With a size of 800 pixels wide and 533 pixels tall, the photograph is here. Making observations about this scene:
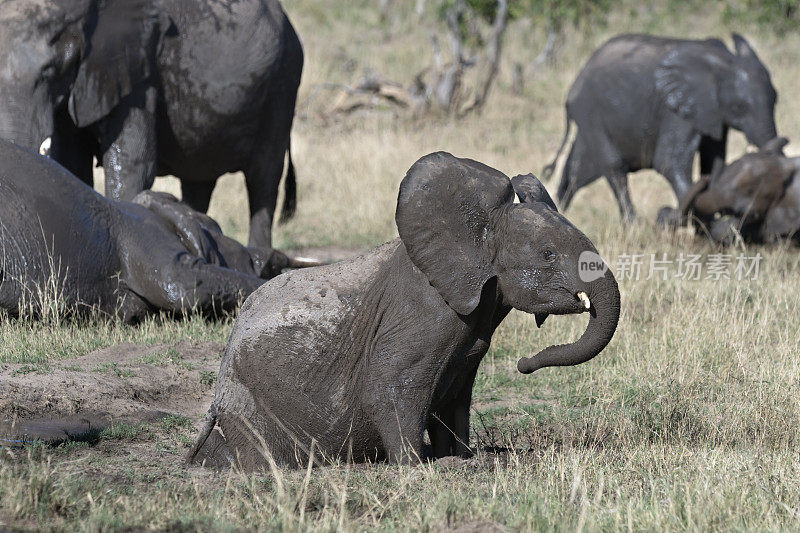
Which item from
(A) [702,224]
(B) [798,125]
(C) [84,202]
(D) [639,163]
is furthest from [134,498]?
(B) [798,125]

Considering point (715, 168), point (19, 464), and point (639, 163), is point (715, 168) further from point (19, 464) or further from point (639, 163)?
point (19, 464)

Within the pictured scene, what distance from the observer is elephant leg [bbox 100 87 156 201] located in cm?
916

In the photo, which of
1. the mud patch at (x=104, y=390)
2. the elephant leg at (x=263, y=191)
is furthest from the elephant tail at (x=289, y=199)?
the mud patch at (x=104, y=390)

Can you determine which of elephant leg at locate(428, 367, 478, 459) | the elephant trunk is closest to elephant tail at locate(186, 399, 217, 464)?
elephant leg at locate(428, 367, 478, 459)

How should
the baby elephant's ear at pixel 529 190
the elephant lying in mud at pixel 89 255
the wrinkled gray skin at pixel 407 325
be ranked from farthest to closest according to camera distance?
1. the elephant lying in mud at pixel 89 255
2. the baby elephant's ear at pixel 529 190
3. the wrinkled gray skin at pixel 407 325

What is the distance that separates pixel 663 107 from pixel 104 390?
8640 millimetres

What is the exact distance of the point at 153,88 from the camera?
9.31 meters

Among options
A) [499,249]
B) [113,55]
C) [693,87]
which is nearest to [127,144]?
[113,55]

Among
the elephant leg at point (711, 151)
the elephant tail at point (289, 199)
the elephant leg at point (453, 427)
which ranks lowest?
the elephant tail at point (289, 199)

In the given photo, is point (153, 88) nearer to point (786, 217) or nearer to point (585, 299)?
point (585, 299)

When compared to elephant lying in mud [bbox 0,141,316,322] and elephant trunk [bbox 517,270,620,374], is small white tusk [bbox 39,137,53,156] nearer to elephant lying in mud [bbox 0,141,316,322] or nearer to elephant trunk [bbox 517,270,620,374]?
A: elephant lying in mud [bbox 0,141,316,322]

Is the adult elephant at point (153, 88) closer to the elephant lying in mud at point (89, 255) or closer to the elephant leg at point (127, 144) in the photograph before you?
the elephant leg at point (127, 144)

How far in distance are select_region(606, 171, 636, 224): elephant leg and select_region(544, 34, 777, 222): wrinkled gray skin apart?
12mm

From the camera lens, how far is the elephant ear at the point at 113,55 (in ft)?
29.2
